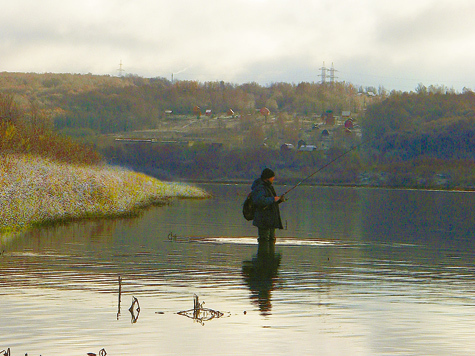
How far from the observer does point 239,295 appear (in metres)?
13.9

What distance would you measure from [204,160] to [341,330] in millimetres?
143770

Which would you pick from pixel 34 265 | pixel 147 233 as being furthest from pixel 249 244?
pixel 34 265

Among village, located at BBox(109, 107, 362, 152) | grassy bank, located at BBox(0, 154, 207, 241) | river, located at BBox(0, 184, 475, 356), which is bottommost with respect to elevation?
river, located at BBox(0, 184, 475, 356)

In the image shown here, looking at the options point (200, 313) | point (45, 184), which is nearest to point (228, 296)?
point (200, 313)

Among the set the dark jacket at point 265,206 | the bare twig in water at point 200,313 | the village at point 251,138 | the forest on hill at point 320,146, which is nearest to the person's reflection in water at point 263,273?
the dark jacket at point 265,206

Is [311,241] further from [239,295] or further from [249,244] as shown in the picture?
[239,295]

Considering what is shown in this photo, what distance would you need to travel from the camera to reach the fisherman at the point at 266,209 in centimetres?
1966

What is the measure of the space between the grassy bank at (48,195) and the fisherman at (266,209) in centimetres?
791

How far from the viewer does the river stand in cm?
1017

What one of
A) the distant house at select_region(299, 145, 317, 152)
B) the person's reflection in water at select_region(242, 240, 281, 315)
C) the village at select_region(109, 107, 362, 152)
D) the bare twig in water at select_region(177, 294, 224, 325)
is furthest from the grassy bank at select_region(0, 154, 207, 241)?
the distant house at select_region(299, 145, 317, 152)

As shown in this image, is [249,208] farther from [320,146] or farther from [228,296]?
[320,146]

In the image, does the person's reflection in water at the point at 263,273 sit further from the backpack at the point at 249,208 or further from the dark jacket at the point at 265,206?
the backpack at the point at 249,208

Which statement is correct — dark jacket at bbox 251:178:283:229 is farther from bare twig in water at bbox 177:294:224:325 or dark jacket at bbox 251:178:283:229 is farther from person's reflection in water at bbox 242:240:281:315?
bare twig in water at bbox 177:294:224:325

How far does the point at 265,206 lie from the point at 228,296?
611 cm
